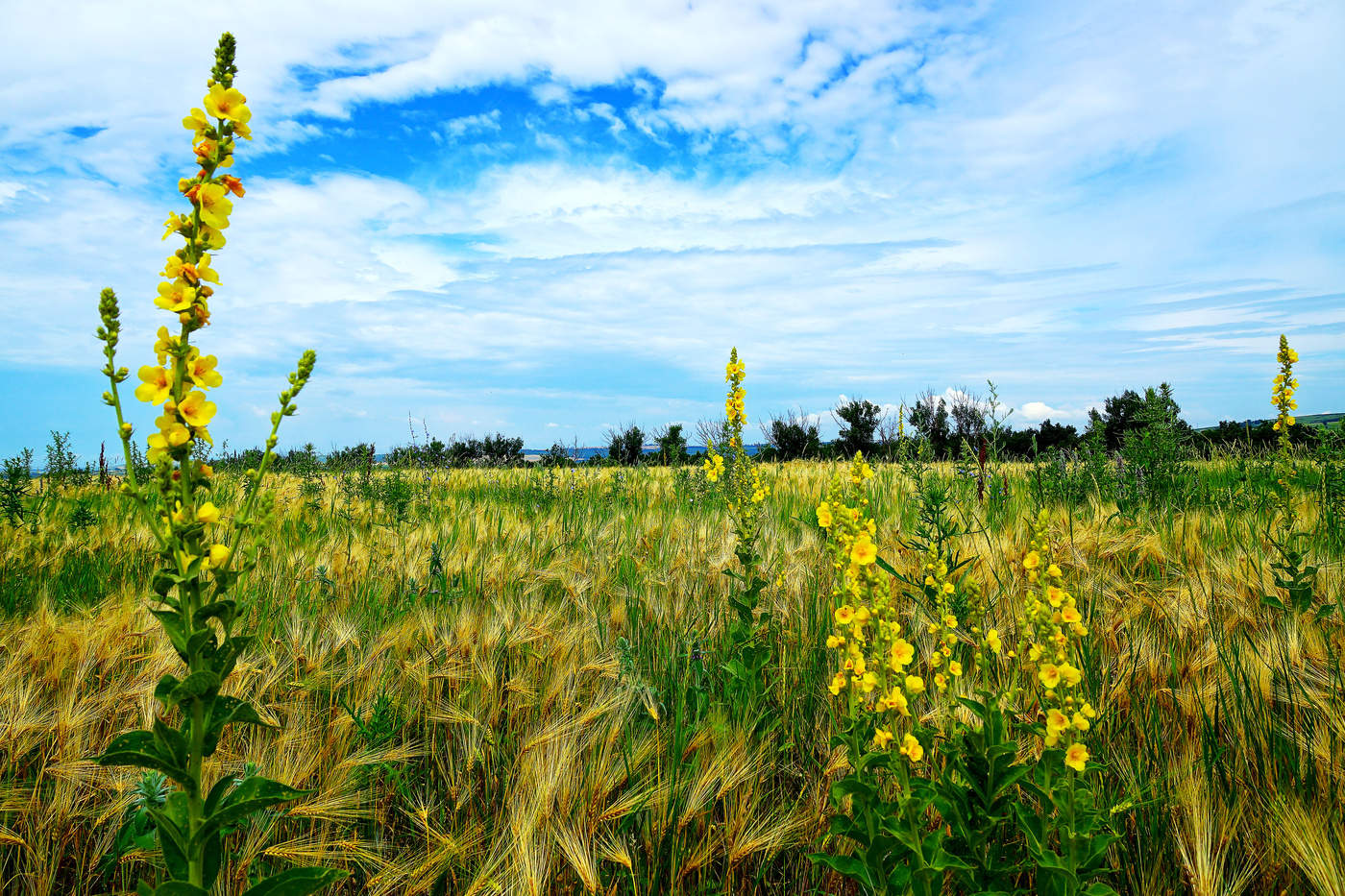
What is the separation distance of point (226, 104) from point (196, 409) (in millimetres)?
669

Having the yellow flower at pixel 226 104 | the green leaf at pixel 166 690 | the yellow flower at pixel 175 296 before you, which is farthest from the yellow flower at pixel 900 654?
the yellow flower at pixel 226 104

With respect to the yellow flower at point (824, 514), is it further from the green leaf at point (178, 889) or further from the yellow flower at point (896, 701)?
the green leaf at point (178, 889)

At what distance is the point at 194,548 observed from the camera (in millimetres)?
1366

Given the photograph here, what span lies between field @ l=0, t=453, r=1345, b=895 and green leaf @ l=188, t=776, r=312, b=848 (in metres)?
0.52

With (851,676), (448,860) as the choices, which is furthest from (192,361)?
(851,676)

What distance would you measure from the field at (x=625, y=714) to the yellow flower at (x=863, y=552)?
30cm

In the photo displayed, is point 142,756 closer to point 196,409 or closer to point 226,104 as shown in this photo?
point 196,409

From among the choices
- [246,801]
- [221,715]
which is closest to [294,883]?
[246,801]

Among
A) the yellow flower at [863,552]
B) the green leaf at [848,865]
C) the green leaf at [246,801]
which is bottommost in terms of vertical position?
the green leaf at [848,865]

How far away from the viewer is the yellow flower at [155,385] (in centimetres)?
135

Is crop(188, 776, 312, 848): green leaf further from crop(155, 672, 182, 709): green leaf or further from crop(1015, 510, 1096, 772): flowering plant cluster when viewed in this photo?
crop(1015, 510, 1096, 772): flowering plant cluster

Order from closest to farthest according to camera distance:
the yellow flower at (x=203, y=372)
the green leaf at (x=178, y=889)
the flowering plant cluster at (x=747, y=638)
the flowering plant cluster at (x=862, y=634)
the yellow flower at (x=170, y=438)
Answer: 1. the green leaf at (x=178, y=889)
2. the yellow flower at (x=170, y=438)
3. the yellow flower at (x=203, y=372)
4. the flowering plant cluster at (x=862, y=634)
5. the flowering plant cluster at (x=747, y=638)

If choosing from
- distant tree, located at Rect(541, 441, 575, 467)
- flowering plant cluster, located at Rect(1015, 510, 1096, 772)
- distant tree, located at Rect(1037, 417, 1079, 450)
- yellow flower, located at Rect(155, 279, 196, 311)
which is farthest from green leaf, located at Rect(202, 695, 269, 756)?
distant tree, located at Rect(1037, 417, 1079, 450)

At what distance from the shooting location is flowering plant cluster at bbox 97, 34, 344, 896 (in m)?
1.25
